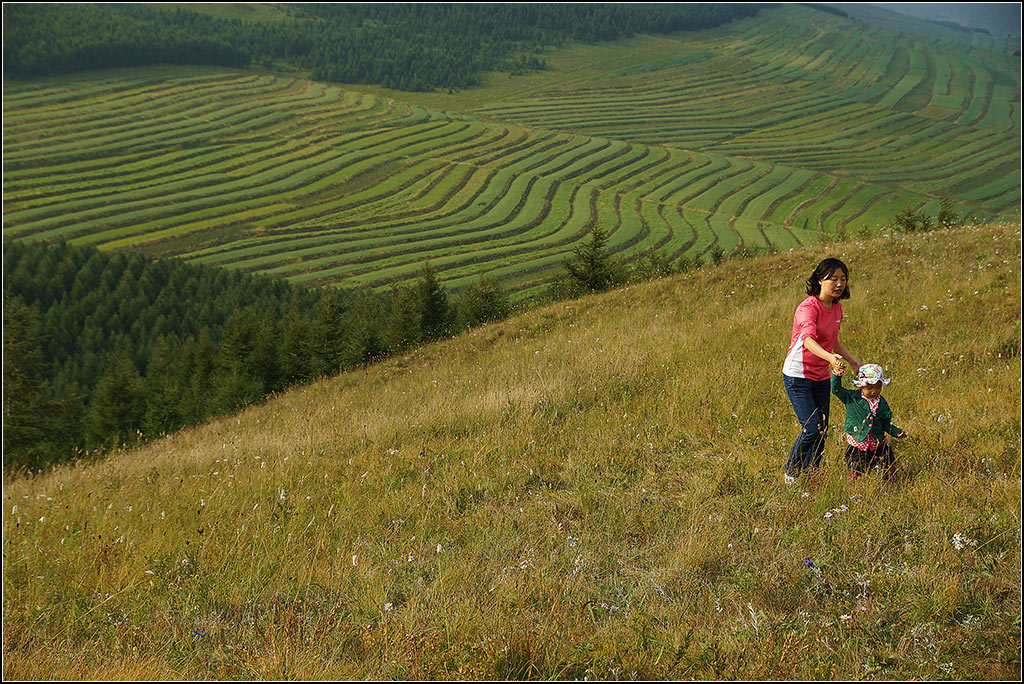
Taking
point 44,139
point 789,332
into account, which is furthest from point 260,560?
point 44,139

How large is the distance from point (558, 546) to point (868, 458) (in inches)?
107

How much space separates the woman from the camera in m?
5.30

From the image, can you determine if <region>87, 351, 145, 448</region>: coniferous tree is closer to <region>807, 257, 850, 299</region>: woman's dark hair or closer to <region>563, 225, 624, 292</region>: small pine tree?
<region>563, 225, 624, 292</region>: small pine tree

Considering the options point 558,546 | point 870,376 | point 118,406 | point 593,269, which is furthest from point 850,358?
point 118,406

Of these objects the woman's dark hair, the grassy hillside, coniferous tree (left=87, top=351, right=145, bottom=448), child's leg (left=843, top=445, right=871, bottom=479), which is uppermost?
the woman's dark hair

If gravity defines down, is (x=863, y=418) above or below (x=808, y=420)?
above

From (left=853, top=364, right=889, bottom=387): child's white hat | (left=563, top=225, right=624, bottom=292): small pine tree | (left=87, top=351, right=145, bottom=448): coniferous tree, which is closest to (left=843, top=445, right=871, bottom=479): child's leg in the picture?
(left=853, top=364, right=889, bottom=387): child's white hat

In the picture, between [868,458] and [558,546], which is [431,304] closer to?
[868,458]

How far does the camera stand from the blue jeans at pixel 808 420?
526cm

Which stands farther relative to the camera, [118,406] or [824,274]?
[118,406]

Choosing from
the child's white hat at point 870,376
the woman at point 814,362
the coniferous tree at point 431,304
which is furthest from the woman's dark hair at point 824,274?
the coniferous tree at point 431,304

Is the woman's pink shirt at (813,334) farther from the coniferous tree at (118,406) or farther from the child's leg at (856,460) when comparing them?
the coniferous tree at (118,406)

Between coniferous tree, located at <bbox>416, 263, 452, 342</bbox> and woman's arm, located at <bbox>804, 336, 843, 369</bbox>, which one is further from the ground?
woman's arm, located at <bbox>804, 336, 843, 369</bbox>

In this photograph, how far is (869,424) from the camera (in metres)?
4.98
